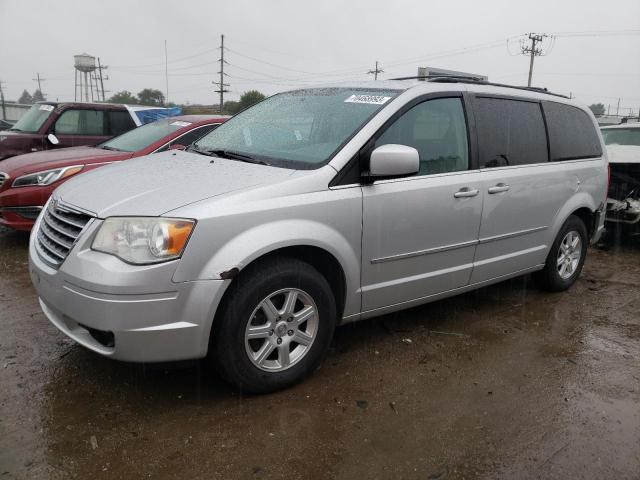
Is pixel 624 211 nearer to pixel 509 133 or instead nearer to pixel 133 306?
pixel 509 133

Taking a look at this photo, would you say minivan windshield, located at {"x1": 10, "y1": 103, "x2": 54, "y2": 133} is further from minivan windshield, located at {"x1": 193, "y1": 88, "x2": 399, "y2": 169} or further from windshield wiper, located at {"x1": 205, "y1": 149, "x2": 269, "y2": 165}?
windshield wiper, located at {"x1": 205, "y1": 149, "x2": 269, "y2": 165}

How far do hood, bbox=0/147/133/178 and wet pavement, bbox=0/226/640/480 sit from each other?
6.53ft

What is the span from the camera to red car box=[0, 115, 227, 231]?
545 cm

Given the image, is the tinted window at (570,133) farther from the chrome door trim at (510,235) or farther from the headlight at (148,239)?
the headlight at (148,239)

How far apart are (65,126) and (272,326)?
669 cm

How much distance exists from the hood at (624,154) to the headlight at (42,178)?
21.6ft

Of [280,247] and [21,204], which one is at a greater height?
[280,247]

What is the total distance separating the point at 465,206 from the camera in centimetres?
362

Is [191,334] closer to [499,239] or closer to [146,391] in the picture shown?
[146,391]

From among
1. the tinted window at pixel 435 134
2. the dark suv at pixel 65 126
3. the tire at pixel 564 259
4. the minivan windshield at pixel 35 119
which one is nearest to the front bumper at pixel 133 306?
the tinted window at pixel 435 134

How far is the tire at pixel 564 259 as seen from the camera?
469 centimetres

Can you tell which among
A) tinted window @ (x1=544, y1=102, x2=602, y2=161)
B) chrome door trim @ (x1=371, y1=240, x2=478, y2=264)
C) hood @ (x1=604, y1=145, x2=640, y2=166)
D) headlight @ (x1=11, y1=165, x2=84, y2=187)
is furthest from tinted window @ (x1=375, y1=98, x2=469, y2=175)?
hood @ (x1=604, y1=145, x2=640, y2=166)

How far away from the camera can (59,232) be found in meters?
2.86

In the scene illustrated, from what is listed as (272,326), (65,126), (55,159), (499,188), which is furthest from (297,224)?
(65,126)
